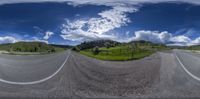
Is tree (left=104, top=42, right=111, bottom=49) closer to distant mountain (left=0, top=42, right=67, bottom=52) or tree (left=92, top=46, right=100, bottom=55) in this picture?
tree (left=92, top=46, right=100, bottom=55)

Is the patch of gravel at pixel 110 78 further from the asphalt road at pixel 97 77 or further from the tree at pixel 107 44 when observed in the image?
the tree at pixel 107 44

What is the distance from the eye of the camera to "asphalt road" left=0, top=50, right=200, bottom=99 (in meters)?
3.61

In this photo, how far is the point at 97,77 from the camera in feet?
11.9

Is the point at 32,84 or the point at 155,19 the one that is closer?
the point at 155,19

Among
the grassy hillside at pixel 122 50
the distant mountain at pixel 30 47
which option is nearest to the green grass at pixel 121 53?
the grassy hillside at pixel 122 50

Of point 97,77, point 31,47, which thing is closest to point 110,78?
point 97,77

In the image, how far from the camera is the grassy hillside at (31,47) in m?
3.51

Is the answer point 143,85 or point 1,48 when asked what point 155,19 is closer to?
point 143,85

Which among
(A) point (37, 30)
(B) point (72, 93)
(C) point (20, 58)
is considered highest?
(A) point (37, 30)

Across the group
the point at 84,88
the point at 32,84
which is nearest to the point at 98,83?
the point at 84,88

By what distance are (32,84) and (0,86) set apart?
15.0 inches

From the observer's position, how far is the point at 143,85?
11.8ft

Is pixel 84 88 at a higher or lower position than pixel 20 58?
lower

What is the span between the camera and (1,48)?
144 inches
